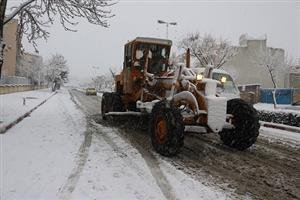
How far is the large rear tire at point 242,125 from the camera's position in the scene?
367 inches

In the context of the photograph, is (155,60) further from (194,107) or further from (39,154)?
(39,154)

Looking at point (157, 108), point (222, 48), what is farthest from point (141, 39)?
point (222, 48)

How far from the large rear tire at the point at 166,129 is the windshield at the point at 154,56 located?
12.6 ft

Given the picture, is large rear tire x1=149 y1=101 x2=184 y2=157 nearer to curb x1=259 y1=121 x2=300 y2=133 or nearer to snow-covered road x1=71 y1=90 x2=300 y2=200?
snow-covered road x1=71 y1=90 x2=300 y2=200

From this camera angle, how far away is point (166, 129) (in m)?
8.46

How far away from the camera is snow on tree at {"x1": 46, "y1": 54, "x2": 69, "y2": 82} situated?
301 feet

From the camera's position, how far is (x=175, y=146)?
8281mm

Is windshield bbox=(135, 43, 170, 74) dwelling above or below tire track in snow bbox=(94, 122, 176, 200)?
above

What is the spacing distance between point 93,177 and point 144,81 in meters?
5.59

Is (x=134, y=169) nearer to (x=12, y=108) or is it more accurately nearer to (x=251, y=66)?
(x=12, y=108)

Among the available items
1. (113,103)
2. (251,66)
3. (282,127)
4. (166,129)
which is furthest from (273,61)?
(166,129)

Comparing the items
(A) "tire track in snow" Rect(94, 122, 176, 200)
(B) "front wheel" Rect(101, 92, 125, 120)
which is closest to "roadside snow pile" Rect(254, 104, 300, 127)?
(B) "front wheel" Rect(101, 92, 125, 120)

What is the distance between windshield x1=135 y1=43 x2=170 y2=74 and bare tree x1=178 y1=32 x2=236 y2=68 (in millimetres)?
35034

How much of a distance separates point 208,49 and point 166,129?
143ft
